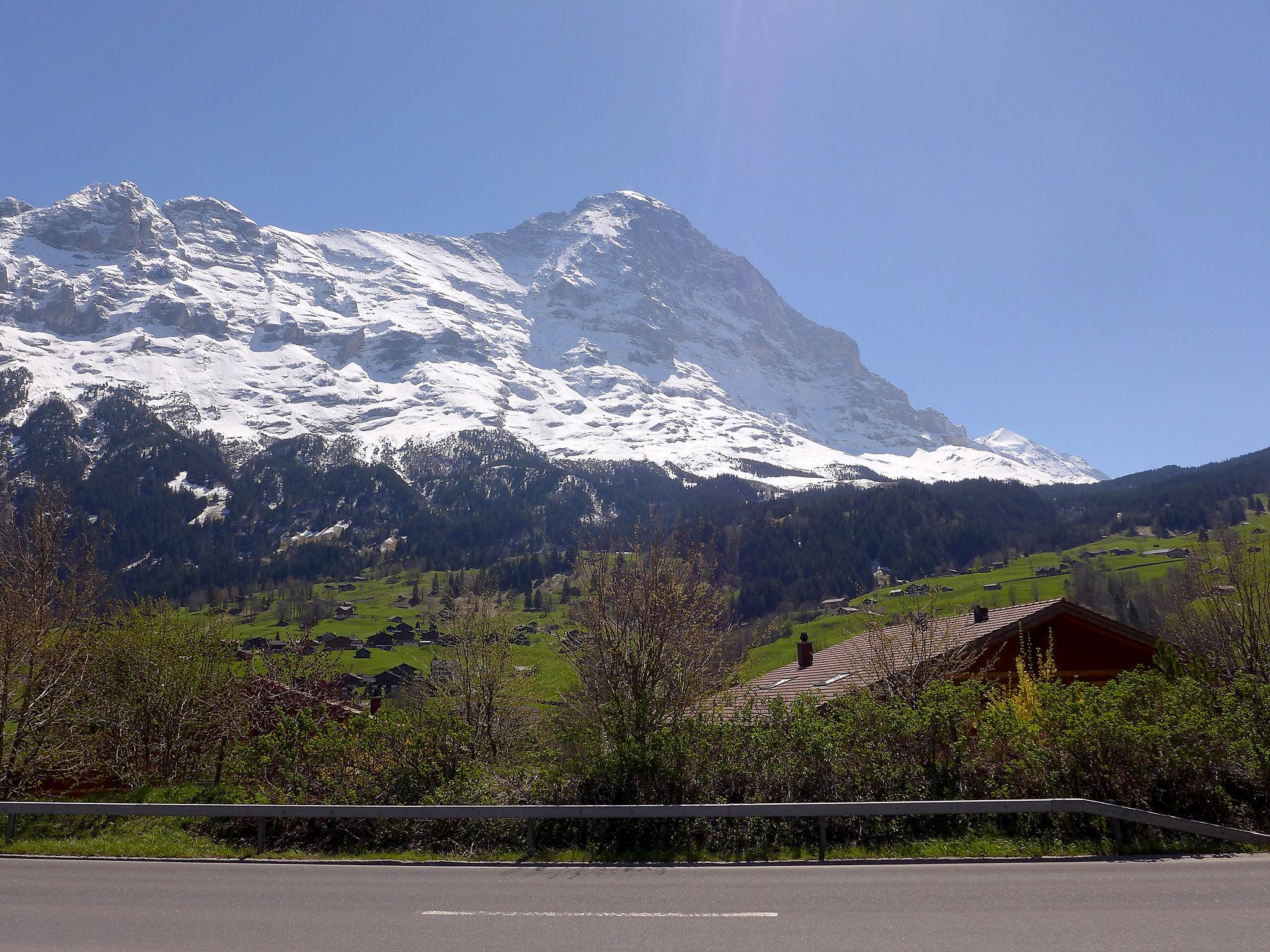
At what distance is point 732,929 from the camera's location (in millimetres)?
8766

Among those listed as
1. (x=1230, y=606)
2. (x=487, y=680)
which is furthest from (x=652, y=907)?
(x=1230, y=606)

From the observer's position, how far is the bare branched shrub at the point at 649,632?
53.8ft

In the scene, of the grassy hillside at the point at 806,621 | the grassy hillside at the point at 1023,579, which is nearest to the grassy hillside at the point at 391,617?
the grassy hillside at the point at 806,621

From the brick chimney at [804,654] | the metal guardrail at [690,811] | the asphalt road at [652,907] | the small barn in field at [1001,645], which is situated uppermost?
the small barn in field at [1001,645]

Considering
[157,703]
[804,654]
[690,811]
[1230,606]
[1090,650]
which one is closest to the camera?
[690,811]

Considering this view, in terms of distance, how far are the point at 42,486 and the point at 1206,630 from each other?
35.4 metres

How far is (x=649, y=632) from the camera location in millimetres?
16453

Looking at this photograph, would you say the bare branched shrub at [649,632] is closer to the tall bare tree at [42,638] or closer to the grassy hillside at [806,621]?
the tall bare tree at [42,638]

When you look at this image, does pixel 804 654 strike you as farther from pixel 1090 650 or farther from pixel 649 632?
pixel 649 632

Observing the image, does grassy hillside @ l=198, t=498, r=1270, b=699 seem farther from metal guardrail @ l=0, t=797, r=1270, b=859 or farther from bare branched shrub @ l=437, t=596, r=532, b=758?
metal guardrail @ l=0, t=797, r=1270, b=859

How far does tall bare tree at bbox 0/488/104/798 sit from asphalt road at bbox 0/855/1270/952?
6121 millimetres

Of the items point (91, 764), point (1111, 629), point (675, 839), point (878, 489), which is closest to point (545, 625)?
point (675, 839)

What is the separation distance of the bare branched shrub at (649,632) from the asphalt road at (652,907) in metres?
5.21

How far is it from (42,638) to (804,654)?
31624 mm
